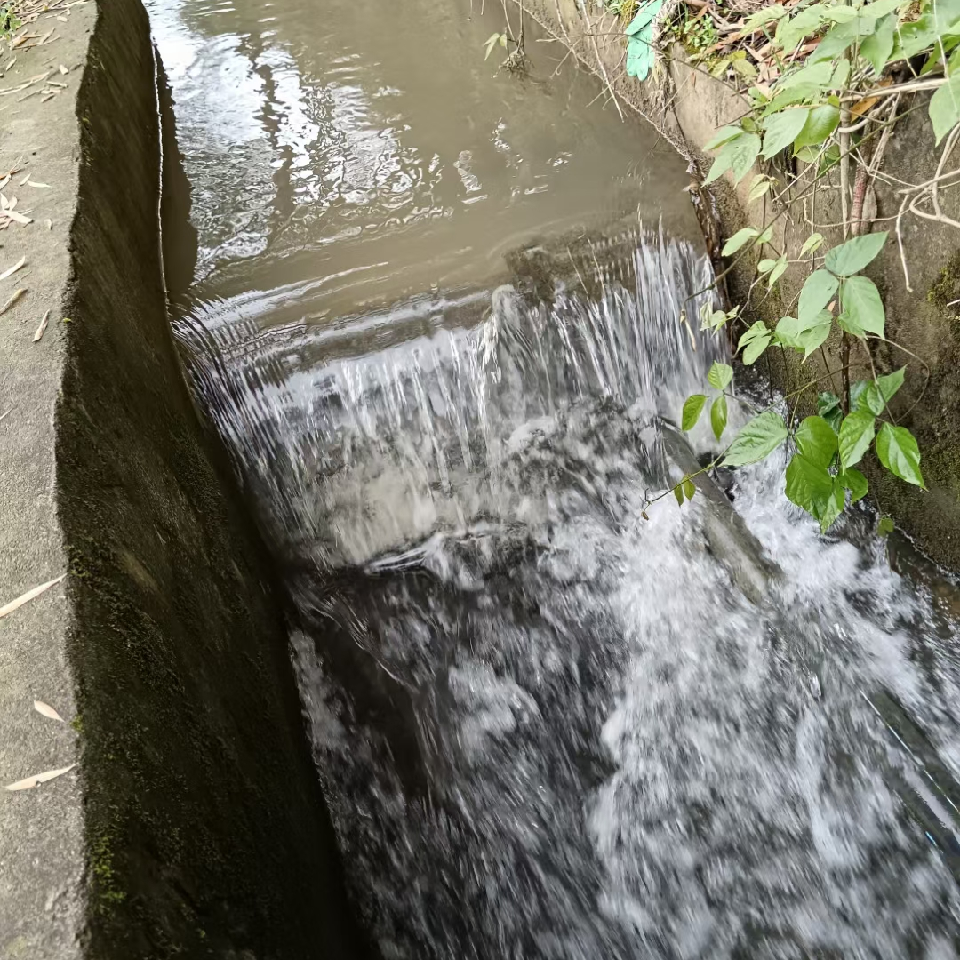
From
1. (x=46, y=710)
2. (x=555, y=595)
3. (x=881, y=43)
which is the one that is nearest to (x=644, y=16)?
(x=881, y=43)

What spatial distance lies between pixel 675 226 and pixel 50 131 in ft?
9.05

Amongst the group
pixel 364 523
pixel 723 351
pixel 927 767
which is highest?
pixel 723 351

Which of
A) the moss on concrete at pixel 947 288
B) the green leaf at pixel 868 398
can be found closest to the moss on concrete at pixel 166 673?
the green leaf at pixel 868 398

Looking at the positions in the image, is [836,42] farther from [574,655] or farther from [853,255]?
[574,655]

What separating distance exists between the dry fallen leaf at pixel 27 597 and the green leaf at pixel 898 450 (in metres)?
2.14

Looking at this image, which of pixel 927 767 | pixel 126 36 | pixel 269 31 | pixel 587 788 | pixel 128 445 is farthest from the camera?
pixel 269 31

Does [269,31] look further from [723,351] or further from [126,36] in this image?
[723,351]

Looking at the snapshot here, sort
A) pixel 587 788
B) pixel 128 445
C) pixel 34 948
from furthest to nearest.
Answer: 1. pixel 587 788
2. pixel 128 445
3. pixel 34 948

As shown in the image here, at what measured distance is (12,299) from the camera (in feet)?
7.14

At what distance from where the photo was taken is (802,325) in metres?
2.04

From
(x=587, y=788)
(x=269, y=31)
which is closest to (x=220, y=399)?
(x=587, y=788)

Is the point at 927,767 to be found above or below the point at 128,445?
below

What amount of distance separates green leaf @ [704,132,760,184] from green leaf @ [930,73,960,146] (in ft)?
1.93

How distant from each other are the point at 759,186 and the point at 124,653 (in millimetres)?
2648
